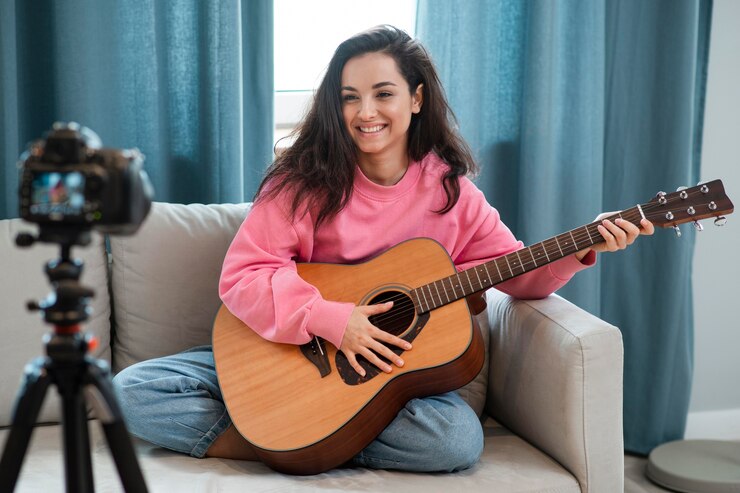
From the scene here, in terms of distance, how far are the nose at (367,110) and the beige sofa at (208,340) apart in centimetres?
41

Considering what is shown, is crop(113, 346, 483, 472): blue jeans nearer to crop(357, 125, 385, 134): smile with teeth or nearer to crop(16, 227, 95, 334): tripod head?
crop(357, 125, 385, 134): smile with teeth

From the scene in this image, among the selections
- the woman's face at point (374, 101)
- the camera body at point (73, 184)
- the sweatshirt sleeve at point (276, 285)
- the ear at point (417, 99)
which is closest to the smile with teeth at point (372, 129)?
the woman's face at point (374, 101)

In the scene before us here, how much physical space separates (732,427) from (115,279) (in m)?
2.03

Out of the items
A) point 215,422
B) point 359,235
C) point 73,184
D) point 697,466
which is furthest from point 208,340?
point 697,466

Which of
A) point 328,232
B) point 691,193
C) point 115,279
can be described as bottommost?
point 115,279

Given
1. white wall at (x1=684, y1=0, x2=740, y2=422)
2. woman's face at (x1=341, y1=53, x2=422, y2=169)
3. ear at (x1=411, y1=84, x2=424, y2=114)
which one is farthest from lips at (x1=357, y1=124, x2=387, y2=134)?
white wall at (x1=684, y1=0, x2=740, y2=422)

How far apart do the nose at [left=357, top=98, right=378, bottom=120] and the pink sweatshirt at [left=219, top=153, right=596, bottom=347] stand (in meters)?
0.14

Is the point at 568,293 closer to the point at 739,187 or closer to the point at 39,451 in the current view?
the point at 739,187

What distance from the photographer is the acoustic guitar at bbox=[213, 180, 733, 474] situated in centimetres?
159

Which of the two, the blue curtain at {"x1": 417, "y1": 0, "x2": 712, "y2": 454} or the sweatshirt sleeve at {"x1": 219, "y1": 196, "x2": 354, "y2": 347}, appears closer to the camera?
the sweatshirt sleeve at {"x1": 219, "y1": 196, "x2": 354, "y2": 347}

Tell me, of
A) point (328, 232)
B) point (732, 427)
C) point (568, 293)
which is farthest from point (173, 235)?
point (732, 427)

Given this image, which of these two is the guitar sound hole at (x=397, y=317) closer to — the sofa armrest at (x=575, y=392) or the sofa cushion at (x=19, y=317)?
the sofa armrest at (x=575, y=392)

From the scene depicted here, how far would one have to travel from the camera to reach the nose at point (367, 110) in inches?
72.0

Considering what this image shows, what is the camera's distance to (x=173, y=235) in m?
1.96
